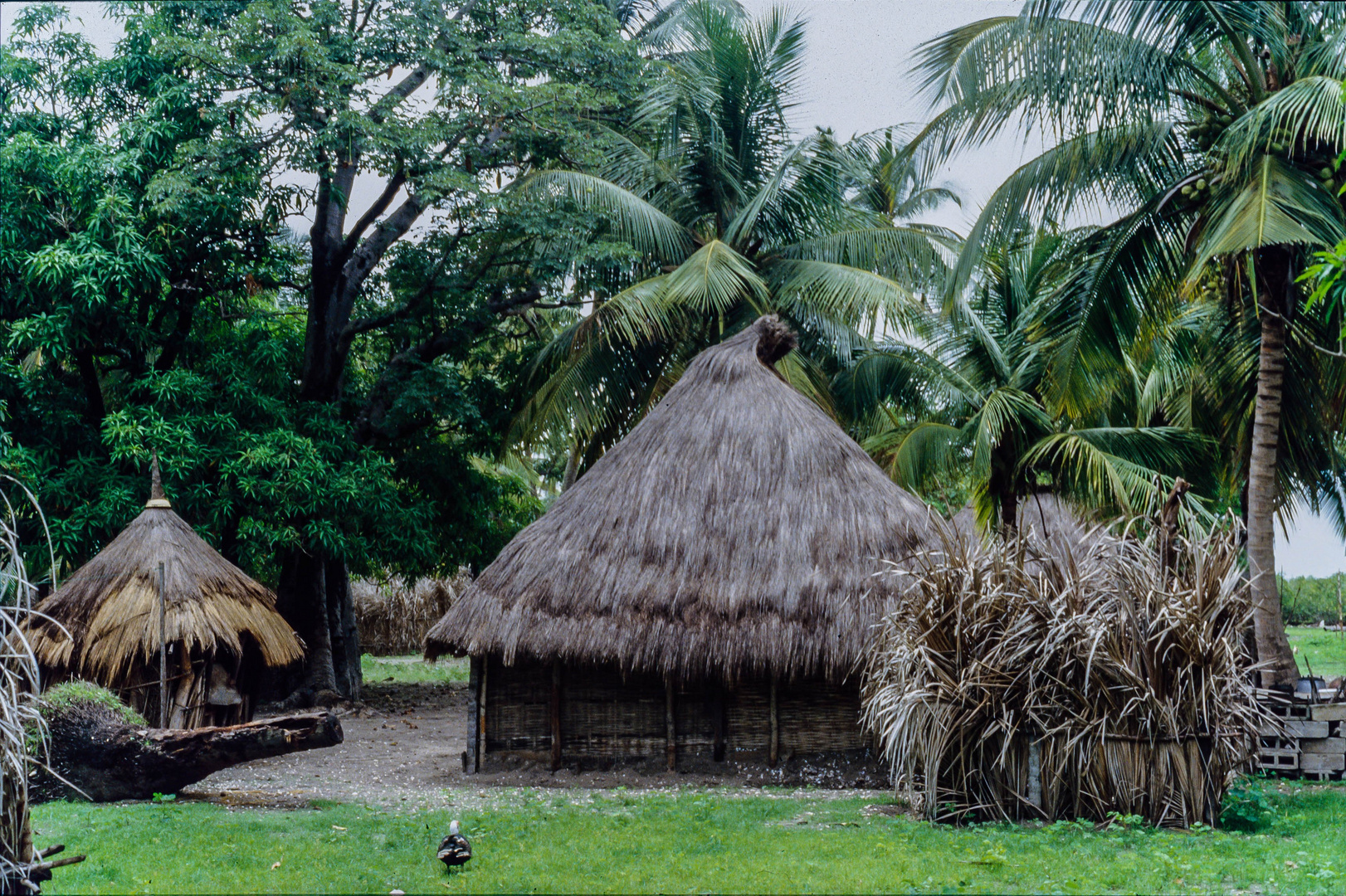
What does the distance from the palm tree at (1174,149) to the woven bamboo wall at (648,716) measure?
3.91 m

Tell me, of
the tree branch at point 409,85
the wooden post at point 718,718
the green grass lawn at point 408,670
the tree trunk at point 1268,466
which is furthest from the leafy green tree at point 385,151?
the tree trunk at point 1268,466

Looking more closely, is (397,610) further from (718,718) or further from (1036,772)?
(1036,772)

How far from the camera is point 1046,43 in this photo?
9602 mm

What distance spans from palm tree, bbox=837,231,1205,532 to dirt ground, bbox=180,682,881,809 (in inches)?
187

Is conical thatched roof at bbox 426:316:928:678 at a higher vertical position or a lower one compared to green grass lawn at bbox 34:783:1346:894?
higher

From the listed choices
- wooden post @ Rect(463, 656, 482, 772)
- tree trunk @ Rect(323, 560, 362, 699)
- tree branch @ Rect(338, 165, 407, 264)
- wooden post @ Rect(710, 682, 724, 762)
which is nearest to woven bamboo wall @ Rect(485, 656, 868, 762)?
wooden post @ Rect(710, 682, 724, 762)

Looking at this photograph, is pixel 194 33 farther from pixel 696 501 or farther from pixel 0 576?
pixel 0 576

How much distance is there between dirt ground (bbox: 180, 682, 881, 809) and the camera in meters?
9.56

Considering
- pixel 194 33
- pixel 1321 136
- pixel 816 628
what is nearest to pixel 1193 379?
pixel 1321 136

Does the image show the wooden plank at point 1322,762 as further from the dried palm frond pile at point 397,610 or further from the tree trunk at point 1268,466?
the dried palm frond pile at point 397,610

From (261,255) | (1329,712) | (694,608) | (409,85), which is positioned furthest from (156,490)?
(1329,712)

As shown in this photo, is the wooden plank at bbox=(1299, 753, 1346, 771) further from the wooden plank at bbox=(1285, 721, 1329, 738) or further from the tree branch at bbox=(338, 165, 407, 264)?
the tree branch at bbox=(338, 165, 407, 264)

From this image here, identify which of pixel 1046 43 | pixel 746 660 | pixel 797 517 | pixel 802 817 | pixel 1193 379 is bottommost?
pixel 802 817

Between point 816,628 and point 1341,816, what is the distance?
4.25m
